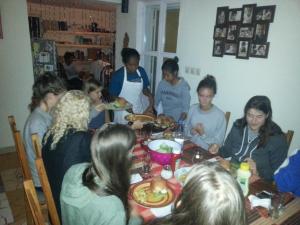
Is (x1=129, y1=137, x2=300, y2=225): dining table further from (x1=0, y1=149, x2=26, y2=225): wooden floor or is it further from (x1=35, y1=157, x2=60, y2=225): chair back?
(x1=0, y1=149, x2=26, y2=225): wooden floor

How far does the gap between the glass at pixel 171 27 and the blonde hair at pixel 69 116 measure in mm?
2499

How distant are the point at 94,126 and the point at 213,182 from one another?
195 cm

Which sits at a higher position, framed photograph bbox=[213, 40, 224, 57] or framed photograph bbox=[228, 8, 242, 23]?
framed photograph bbox=[228, 8, 242, 23]

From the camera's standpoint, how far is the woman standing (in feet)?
9.59

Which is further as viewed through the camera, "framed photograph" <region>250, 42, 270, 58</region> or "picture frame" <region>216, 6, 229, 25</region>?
"picture frame" <region>216, 6, 229, 25</region>

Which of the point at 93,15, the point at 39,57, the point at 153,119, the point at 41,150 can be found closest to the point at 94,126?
the point at 153,119

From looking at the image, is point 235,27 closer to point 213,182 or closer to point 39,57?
point 213,182

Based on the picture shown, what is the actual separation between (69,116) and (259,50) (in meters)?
2.12

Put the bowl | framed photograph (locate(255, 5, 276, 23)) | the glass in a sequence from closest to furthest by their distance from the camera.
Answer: the bowl < framed photograph (locate(255, 5, 276, 23)) < the glass

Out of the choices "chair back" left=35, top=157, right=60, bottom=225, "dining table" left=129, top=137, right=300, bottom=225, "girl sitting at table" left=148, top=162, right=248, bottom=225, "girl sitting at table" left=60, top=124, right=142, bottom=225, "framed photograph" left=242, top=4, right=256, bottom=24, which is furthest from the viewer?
"framed photograph" left=242, top=4, right=256, bottom=24

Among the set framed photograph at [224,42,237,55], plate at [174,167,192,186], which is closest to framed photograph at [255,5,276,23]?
framed photograph at [224,42,237,55]

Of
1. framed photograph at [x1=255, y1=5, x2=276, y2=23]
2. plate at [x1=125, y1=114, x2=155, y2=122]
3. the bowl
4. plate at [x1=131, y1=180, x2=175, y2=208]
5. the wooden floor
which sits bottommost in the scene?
the wooden floor

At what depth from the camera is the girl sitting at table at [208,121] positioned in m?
→ 2.23

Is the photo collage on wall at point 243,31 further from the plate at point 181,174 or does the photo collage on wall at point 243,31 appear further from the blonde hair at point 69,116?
the blonde hair at point 69,116
